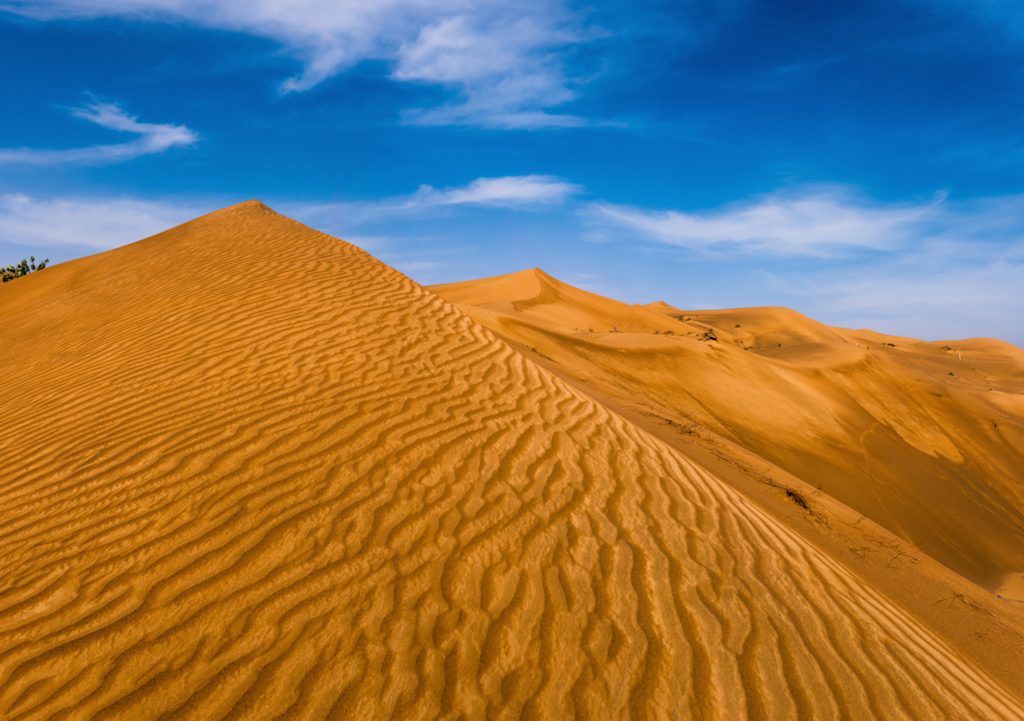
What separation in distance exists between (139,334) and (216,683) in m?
5.88

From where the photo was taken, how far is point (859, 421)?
44.9ft

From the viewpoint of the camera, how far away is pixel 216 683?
9.02 feet

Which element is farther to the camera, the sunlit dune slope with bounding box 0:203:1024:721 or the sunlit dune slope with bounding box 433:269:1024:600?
the sunlit dune slope with bounding box 433:269:1024:600

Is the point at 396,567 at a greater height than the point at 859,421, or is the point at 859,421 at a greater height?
the point at 396,567

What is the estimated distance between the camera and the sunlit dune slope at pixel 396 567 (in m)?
2.79

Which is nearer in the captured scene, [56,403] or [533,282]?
[56,403]

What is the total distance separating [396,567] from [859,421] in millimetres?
13390

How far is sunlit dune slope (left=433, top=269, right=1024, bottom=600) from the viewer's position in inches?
372

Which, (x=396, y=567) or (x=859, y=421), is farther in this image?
(x=859, y=421)

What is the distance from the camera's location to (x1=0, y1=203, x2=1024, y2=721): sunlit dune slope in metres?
2.79

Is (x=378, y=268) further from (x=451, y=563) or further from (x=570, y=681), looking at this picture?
(x=570, y=681)

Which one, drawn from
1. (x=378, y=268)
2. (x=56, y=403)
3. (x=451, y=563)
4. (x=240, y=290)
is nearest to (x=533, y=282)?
(x=378, y=268)

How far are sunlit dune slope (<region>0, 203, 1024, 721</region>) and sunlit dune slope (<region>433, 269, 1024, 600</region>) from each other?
16.9 feet

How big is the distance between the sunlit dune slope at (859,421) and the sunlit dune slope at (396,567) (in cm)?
515
